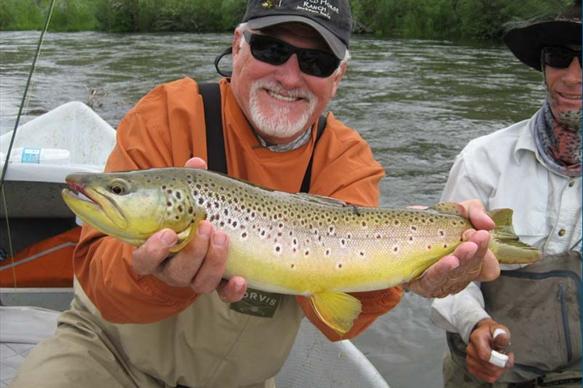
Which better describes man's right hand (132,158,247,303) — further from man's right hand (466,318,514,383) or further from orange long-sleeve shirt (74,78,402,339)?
man's right hand (466,318,514,383)

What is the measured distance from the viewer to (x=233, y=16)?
3566 cm

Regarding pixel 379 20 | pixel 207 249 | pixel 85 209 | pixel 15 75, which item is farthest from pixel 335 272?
pixel 379 20

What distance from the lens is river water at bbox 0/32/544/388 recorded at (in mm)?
5262

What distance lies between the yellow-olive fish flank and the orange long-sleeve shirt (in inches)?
10.2

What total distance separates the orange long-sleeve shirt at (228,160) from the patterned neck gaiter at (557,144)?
80 centimetres

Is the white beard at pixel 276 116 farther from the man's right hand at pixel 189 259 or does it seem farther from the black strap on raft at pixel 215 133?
the man's right hand at pixel 189 259

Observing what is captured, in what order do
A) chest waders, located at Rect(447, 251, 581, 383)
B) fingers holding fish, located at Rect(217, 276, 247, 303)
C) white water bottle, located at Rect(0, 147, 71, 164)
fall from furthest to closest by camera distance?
white water bottle, located at Rect(0, 147, 71, 164)
chest waders, located at Rect(447, 251, 581, 383)
fingers holding fish, located at Rect(217, 276, 247, 303)

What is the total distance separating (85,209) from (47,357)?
2.64 ft

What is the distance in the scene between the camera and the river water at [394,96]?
5.26m

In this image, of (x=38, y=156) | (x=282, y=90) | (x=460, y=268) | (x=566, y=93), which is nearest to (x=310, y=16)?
(x=282, y=90)

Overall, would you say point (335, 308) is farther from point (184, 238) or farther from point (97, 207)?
point (97, 207)

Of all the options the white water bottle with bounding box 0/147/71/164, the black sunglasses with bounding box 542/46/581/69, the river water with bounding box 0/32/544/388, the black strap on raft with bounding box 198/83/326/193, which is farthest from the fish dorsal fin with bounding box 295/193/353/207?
the river water with bounding box 0/32/544/388

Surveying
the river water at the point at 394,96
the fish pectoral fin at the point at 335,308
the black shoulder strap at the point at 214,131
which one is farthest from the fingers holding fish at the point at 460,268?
the river water at the point at 394,96

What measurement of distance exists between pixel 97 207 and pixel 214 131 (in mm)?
826
